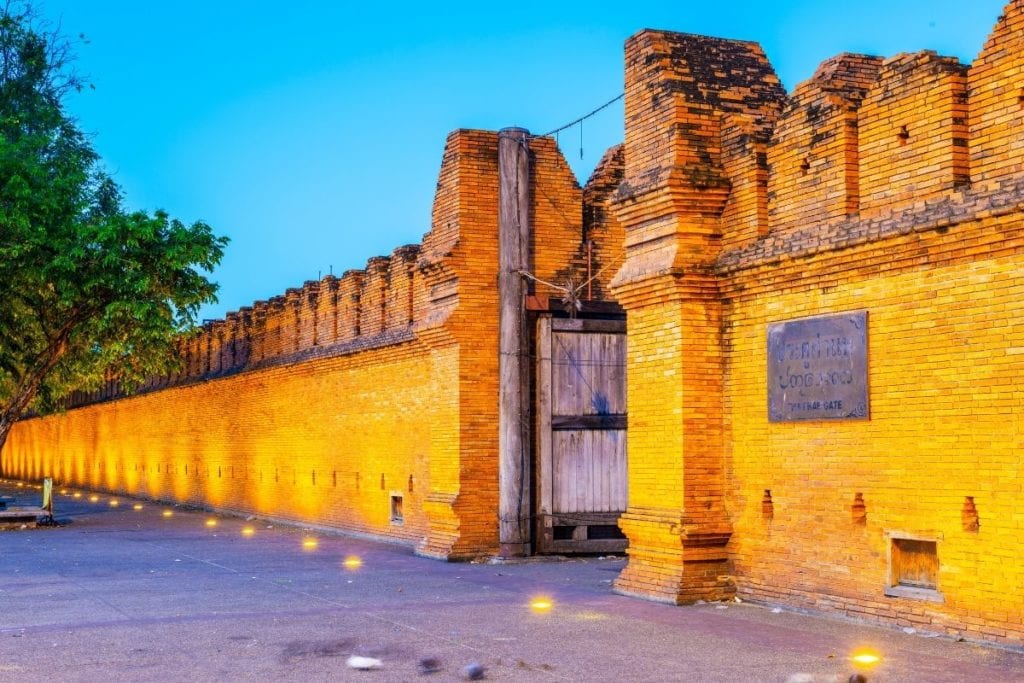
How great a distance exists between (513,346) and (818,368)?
668 cm

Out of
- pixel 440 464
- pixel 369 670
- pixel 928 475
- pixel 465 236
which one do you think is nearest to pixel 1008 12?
pixel 928 475

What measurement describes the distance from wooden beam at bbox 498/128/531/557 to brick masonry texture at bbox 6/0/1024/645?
7.7 inches

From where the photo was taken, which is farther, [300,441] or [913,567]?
[300,441]

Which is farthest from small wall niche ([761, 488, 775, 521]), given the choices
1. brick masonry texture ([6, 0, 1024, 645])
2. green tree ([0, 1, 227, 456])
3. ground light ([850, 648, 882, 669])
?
green tree ([0, 1, 227, 456])

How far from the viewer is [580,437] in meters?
18.0

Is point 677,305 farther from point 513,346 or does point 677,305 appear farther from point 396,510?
point 396,510

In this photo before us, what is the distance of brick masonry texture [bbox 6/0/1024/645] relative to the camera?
32.7ft

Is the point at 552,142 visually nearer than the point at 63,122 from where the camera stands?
Yes

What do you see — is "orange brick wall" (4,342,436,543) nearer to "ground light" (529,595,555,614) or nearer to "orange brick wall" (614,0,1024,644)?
"ground light" (529,595,555,614)

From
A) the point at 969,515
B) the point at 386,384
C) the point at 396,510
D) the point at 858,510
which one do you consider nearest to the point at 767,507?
the point at 858,510

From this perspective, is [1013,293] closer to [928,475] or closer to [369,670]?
[928,475]

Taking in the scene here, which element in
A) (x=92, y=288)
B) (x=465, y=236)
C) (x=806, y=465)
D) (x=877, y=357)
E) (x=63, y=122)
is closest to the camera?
(x=877, y=357)

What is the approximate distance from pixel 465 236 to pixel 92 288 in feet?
34.5

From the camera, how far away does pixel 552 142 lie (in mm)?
18438
